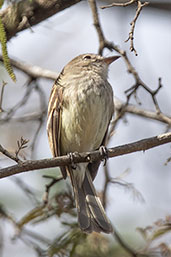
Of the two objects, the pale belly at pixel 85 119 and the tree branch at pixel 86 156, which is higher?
the tree branch at pixel 86 156

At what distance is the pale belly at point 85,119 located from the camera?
4.14m

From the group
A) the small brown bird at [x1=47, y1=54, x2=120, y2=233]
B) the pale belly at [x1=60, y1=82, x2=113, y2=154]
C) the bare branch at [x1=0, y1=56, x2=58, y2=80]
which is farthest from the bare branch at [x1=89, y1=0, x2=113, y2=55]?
the bare branch at [x1=0, y1=56, x2=58, y2=80]

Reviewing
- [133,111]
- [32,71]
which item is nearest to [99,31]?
[133,111]

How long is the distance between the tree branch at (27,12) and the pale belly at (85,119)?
79 centimetres

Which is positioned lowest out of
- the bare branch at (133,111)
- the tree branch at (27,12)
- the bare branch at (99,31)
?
the bare branch at (133,111)

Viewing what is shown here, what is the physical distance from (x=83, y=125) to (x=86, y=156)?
2.44 feet

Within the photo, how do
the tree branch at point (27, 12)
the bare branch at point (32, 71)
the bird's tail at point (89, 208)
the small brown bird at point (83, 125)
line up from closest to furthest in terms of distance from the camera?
the tree branch at point (27, 12), the bird's tail at point (89, 208), the small brown bird at point (83, 125), the bare branch at point (32, 71)

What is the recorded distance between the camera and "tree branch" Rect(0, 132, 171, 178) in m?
2.92

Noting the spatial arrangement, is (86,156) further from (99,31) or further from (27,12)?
(99,31)

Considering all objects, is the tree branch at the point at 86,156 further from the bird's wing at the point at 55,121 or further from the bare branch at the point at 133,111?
the bare branch at the point at 133,111

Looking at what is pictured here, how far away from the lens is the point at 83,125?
416 cm

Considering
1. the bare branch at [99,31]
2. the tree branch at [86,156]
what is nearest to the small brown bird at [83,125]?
the bare branch at [99,31]

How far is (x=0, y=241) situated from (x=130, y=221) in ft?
7.46

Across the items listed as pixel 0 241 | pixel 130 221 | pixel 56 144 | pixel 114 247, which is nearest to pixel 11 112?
pixel 56 144
